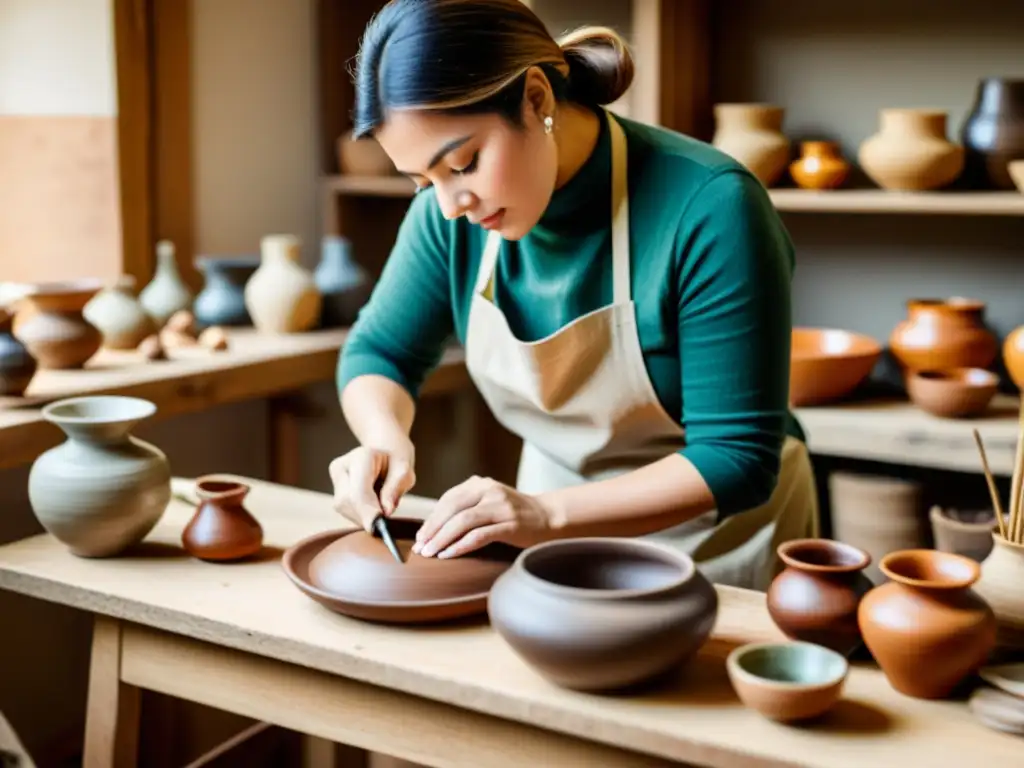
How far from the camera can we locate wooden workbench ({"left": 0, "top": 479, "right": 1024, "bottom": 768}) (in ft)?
4.25

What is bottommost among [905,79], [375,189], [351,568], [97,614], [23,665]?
[23,665]

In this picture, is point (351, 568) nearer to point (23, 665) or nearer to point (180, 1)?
point (23, 665)

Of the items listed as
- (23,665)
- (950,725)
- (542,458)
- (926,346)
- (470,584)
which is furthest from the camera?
(926,346)

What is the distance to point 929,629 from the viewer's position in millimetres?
1324

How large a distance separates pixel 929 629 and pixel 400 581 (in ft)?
2.04

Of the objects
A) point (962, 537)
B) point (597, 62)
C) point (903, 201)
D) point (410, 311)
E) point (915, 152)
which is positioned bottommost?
point (962, 537)

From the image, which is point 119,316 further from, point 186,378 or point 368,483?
point 368,483

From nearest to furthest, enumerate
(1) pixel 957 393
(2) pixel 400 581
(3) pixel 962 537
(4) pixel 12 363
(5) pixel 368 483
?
(2) pixel 400 581, (5) pixel 368 483, (4) pixel 12 363, (3) pixel 962 537, (1) pixel 957 393

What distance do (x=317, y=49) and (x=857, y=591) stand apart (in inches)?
107

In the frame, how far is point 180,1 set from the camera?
3.18 meters

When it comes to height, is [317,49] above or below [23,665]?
above

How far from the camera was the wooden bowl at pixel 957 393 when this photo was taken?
2955 mm

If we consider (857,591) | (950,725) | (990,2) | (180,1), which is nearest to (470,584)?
(857,591)

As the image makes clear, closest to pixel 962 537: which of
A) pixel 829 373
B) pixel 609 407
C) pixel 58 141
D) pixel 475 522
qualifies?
pixel 829 373
